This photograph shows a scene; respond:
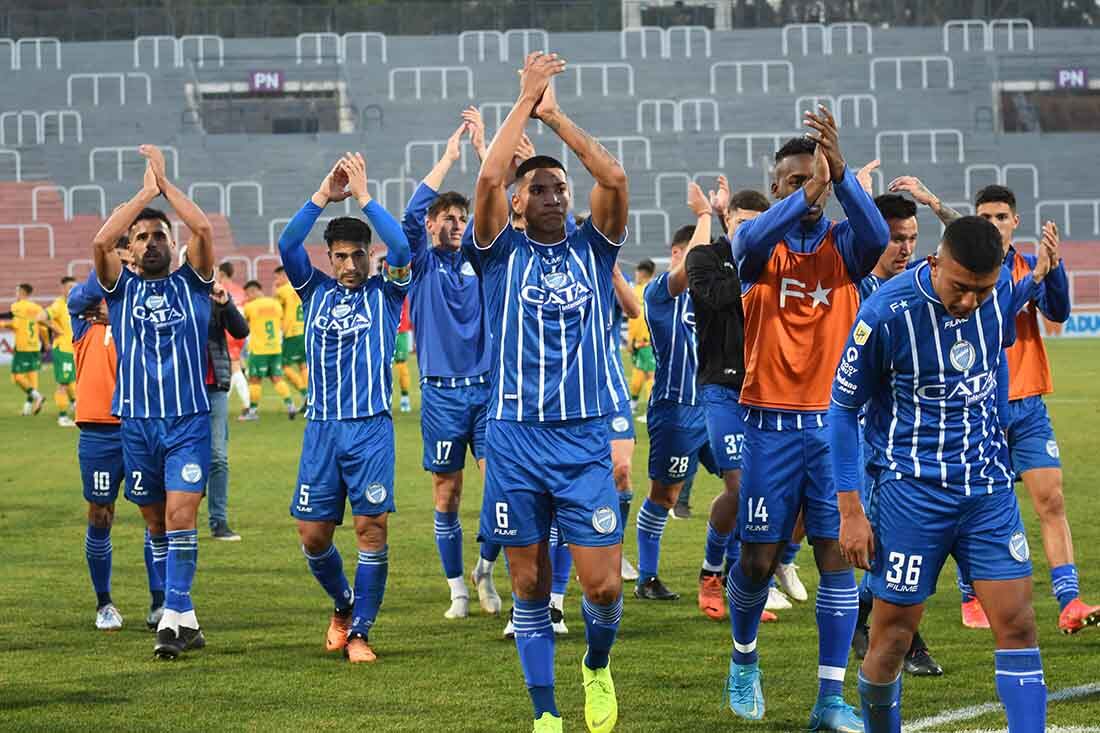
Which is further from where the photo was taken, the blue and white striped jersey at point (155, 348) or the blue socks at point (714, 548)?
the blue socks at point (714, 548)

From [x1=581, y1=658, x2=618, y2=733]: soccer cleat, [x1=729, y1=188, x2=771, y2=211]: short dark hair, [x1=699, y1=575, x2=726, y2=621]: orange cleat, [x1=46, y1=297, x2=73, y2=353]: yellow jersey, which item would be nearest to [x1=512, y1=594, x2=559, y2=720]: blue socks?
[x1=581, y1=658, x2=618, y2=733]: soccer cleat

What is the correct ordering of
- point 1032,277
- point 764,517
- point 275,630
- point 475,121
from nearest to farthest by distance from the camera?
point 764,517
point 1032,277
point 475,121
point 275,630

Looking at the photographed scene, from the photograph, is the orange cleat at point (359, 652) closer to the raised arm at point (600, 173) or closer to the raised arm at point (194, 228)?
the raised arm at point (194, 228)

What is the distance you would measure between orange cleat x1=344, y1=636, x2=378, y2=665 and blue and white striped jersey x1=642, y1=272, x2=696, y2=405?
2536 millimetres

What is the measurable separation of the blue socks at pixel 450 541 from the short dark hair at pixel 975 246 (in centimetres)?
469

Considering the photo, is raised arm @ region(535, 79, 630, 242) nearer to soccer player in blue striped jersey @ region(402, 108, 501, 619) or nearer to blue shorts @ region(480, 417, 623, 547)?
blue shorts @ region(480, 417, 623, 547)

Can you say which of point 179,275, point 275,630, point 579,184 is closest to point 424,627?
point 275,630

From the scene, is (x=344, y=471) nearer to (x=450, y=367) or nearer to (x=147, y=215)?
(x=450, y=367)

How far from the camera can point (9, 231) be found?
1710 inches

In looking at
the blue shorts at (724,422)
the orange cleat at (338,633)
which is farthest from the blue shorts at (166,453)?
the blue shorts at (724,422)

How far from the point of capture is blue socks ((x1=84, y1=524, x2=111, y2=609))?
8.97 metres

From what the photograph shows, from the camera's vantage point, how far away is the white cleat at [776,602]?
30.2ft

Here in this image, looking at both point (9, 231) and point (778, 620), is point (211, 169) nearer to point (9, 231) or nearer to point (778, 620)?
point (9, 231)

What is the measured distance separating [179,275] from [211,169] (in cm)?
3714
